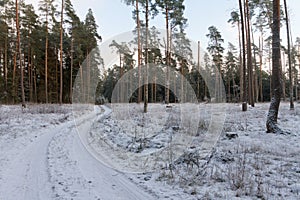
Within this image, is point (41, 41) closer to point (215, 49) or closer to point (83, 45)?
point (83, 45)

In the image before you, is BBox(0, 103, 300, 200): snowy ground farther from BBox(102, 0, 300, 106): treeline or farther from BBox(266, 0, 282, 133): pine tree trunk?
Result: BBox(102, 0, 300, 106): treeline

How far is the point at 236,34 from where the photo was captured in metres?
26.7

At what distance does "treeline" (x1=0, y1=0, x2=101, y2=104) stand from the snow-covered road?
67.9 feet

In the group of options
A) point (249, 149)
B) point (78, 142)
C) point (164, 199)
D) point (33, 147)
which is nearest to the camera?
point (164, 199)

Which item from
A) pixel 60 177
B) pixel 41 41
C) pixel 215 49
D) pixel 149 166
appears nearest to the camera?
pixel 60 177

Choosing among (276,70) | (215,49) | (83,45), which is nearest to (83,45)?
(83,45)

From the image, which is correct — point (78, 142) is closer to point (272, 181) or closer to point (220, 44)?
point (272, 181)

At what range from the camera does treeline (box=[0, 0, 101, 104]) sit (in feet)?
84.6

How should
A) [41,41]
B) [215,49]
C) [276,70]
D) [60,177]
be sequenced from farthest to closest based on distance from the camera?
1. [215,49]
2. [41,41]
3. [276,70]
4. [60,177]

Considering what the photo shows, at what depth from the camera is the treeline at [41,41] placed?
84.6 ft

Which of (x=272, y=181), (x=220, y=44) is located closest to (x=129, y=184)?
(x=272, y=181)

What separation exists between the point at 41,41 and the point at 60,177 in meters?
31.2

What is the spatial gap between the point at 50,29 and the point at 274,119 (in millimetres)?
27796

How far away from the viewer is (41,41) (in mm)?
30703
